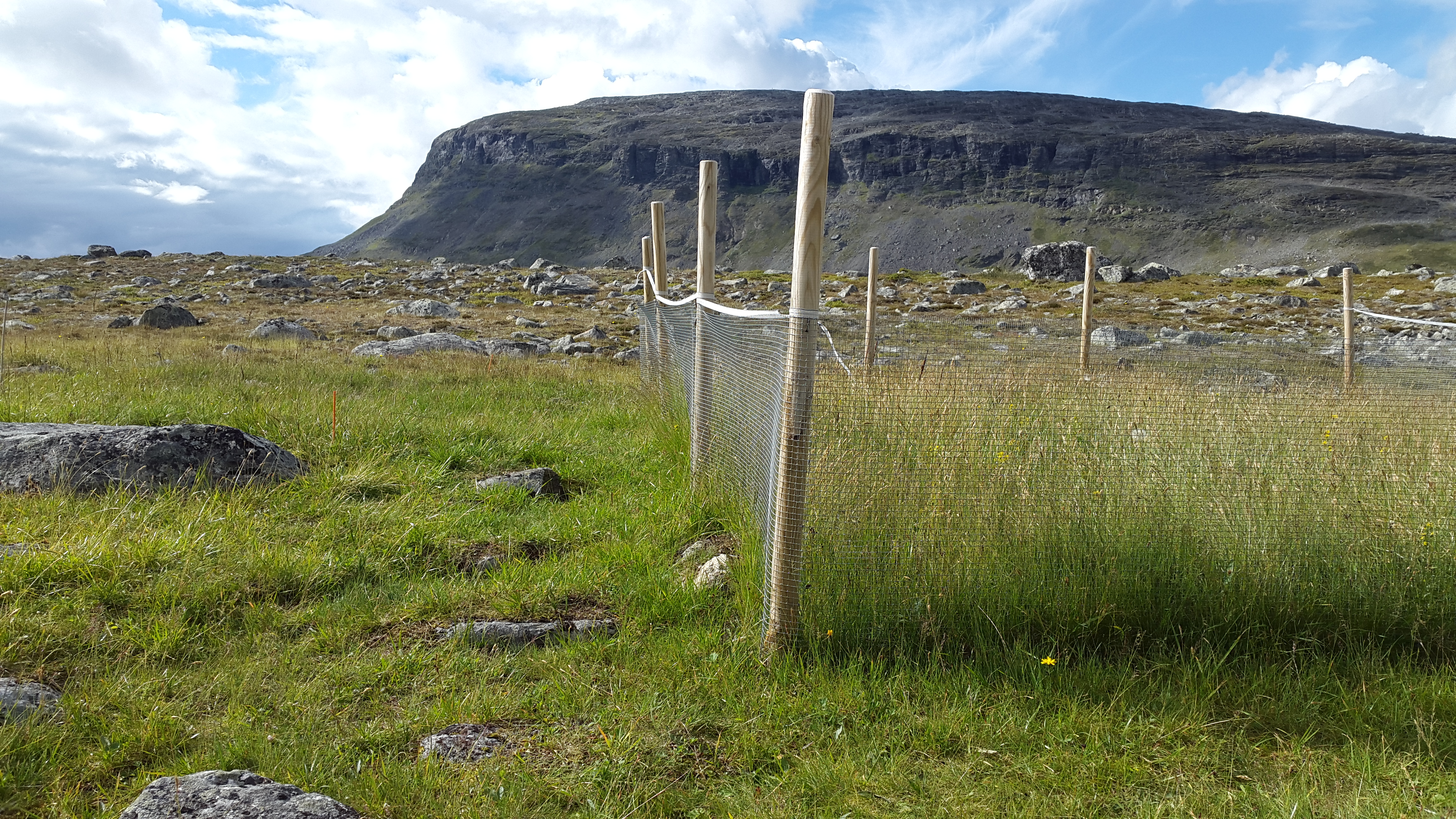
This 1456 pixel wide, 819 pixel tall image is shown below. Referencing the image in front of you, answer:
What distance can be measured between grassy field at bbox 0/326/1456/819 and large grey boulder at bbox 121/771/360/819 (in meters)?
0.26

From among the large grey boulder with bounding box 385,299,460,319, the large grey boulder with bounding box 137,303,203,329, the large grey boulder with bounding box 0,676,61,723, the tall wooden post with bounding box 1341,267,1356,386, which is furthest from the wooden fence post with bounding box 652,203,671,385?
the large grey boulder with bounding box 385,299,460,319

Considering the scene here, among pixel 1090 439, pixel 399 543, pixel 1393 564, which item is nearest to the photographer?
pixel 1393 564

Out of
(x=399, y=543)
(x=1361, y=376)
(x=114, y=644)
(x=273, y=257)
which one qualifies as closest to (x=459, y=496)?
(x=399, y=543)

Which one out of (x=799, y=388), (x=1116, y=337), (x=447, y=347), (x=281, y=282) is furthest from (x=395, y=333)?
(x=281, y=282)

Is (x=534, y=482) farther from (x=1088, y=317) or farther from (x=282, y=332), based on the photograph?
(x=282, y=332)

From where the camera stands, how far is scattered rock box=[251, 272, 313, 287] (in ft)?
125

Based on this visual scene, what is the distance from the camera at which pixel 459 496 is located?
5.73m

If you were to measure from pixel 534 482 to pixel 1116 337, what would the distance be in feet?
20.2

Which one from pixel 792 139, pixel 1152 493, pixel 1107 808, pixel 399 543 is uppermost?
pixel 792 139

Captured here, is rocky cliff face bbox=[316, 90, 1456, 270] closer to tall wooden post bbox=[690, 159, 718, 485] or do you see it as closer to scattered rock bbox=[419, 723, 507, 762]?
tall wooden post bbox=[690, 159, 718, 485]

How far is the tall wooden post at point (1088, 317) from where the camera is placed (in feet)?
15.0

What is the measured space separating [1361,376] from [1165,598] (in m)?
1.87

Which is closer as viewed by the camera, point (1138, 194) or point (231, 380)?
point (231, 380)

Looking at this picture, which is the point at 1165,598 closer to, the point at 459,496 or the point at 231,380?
the point at 459,496
